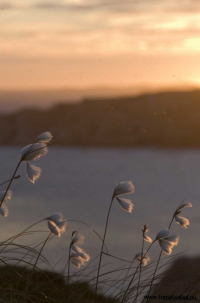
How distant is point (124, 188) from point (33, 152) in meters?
0.39

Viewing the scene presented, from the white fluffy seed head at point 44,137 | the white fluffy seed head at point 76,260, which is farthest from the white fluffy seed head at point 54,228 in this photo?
the white fluffy seed head at point 44,137

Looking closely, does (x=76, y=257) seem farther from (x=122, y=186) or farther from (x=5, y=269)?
(x=5, y=269)

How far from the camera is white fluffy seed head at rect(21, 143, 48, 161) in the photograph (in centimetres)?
148

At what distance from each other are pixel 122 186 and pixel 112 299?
0.55m

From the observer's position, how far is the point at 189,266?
6.66 ft

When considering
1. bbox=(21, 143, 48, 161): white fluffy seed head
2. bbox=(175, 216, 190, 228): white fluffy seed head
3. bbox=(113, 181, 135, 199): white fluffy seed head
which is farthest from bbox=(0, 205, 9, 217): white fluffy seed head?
bbox=(175, 216, 190, 228): white fluffy seed head

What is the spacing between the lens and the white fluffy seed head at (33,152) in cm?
148

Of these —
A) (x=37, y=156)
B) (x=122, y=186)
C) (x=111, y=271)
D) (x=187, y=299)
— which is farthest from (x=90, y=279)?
(x=37, y=156)

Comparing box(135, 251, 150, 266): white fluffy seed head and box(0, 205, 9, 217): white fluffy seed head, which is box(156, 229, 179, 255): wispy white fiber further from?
box(0, 205, 9, 217): white fluffy seed head

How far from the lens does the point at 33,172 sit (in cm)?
153

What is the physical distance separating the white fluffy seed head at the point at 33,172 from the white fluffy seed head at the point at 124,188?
1.04 ft

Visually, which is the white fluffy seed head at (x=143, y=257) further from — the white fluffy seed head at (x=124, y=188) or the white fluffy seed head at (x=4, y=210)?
the white fluffy seed head at (x=4, y=210)

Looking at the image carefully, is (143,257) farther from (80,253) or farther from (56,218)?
(56,218)

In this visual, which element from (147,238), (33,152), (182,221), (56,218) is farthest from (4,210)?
Result: (182,221)
